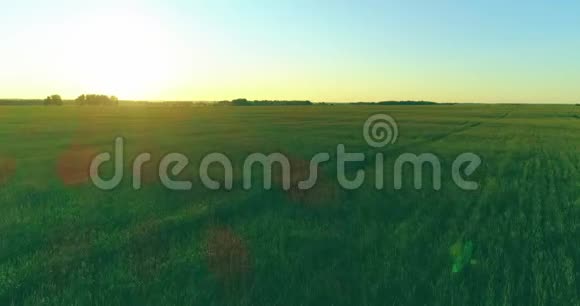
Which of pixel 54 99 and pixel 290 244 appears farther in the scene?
pixel 54 99

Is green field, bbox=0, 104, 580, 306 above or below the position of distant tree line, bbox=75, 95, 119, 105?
below

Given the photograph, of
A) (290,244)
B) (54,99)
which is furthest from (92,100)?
(290,244)

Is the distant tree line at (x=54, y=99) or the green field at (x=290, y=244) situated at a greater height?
the distant tree line at (x=54, y=99)

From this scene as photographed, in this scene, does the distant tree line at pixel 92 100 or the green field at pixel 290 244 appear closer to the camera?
the green field at pixel 290 244

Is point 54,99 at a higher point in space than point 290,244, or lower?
higher

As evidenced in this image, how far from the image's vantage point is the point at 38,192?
1173cm

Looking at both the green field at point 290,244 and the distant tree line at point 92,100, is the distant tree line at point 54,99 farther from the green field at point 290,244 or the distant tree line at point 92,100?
the green field at point 290,244

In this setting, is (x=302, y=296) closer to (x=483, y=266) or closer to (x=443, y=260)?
(x=443, y=260)

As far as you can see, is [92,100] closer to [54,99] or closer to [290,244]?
[54,99]

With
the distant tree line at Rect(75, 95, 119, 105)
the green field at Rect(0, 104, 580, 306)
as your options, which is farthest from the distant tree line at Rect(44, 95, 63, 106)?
the green field at Rect(0, 104, 580, 306)

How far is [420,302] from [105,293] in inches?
181

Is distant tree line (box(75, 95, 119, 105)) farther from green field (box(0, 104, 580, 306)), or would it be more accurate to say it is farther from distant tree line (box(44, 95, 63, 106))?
green field (box(0, 104, 580, 306))

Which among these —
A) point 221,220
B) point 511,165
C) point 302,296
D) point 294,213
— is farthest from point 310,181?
point 511,165

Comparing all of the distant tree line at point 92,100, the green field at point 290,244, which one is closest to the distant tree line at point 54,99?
the distant tree line at point 92,100
